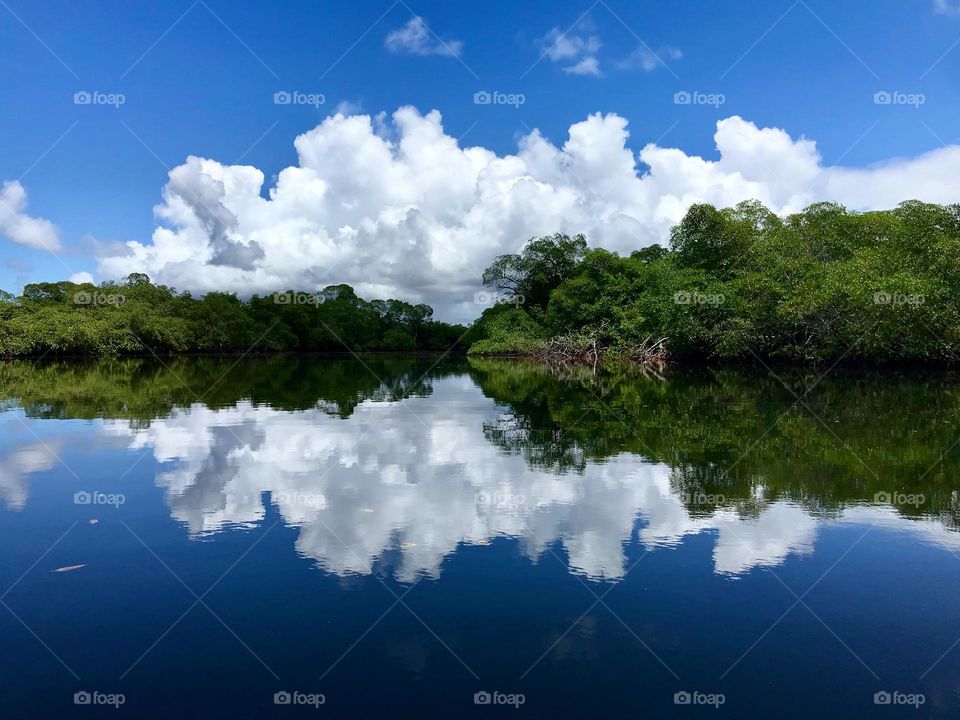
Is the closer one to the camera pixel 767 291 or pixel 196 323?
pixel 767 291

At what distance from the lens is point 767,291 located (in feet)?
136

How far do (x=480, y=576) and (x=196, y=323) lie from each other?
279ft

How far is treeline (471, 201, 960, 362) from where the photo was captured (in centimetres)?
3331

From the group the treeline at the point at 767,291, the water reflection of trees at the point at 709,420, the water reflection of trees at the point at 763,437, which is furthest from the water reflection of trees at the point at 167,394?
the treeline at the point at 767,291

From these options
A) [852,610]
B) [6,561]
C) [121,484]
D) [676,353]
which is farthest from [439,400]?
[676,353]

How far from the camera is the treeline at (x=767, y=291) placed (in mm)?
33312

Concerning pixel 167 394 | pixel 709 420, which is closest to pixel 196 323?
pixel 167 394

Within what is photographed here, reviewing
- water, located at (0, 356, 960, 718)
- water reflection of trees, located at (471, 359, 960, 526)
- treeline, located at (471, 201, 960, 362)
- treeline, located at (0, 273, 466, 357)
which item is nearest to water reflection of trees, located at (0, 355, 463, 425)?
water reflection of trees, located at (471, 359, 960, 526)

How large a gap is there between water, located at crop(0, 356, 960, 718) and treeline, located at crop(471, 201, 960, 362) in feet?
77.3

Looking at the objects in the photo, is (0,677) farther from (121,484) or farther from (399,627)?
(121,484)

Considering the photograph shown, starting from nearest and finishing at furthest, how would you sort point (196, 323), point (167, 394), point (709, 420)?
point (709, 420), point (167, 394), point (196, 323)

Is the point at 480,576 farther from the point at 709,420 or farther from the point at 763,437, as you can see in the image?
the point at 709,420

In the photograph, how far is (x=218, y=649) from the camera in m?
4.84

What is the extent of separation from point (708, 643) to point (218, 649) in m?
3.70
